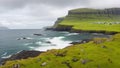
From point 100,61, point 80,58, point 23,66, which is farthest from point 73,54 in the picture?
point 23,66

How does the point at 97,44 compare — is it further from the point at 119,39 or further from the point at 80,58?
the point at 80,58

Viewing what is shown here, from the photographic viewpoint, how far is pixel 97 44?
2375 inches

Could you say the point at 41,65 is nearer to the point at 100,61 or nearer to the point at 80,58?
the point at 80,58

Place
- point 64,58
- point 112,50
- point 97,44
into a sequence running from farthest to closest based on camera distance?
point 97,44, point 112,50, point 64,58

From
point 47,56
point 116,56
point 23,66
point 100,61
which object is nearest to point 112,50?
point 116,56

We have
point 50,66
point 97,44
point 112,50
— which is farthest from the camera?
point 97,44

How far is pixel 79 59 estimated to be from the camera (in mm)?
49969

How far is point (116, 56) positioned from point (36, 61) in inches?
611

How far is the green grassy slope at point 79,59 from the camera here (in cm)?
4775

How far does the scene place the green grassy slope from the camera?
4775cm

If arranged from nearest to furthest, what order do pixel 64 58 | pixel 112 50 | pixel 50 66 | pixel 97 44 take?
pixel 50 66
pixel 64 58
pixel 112 50
pixel 97 44

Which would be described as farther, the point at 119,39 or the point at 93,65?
the point at 119,39

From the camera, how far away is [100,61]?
159 feet

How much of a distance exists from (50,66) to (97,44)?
1694 centimetres
